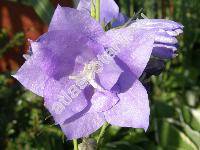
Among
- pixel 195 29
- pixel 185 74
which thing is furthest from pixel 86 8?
pixel 195 29

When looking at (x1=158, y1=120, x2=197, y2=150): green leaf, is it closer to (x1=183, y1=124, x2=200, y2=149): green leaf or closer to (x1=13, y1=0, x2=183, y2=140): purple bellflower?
(x1=183, y1=124, x2=200, y2=149): green leaf

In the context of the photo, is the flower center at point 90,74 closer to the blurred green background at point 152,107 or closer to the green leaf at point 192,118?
Result: the blurred green background at point 152,107

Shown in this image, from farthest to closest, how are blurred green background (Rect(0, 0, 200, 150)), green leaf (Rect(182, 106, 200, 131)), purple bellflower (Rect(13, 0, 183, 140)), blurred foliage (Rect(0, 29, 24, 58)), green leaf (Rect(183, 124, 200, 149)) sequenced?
green leaf (Rect(182, 106, 200, 131)) → green leaf (Rect(183, 124, 200, 149)) → blurred foliage (Rect(0, 29, 24, 58)) → blurred green background (Rect(0, 0, 200, 150)) → purple bellflower (Rect(13, 0, 183, 140))

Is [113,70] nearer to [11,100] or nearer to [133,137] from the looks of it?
[11,100]

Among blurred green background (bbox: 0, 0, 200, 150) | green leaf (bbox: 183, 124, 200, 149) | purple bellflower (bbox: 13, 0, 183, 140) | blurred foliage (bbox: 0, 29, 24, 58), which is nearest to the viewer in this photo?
purple bellflower (bbox: 13, 0, 183, 140)

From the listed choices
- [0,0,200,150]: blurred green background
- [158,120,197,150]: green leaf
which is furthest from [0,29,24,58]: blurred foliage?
[158,120,197,150]: green leaf

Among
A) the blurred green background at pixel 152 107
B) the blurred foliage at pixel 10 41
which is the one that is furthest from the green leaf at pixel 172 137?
the blurred foliage at pixel 10 41
